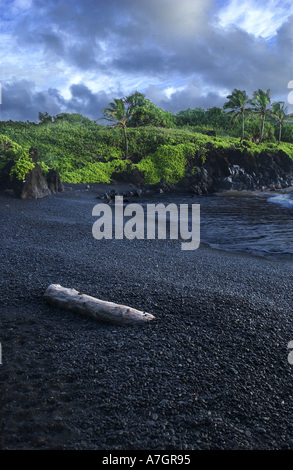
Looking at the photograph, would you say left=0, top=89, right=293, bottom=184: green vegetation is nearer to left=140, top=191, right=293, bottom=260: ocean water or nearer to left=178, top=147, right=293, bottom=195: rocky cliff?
left=178, top=147, right=293, bottom=195: rocky cliff

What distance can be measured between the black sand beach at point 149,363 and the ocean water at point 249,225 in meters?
4.68

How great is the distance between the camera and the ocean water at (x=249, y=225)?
1305 cm

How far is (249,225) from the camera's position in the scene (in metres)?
17.5

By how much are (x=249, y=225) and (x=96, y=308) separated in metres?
13.9

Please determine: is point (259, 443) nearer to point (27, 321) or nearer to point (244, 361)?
point (244, 361)

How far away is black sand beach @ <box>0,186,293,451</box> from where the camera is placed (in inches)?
134

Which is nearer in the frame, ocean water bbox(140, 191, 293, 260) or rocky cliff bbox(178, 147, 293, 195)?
ocean water bbox(140, 191, 293, 260)

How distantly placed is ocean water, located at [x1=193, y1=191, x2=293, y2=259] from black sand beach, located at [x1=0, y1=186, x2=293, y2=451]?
4.68 metres

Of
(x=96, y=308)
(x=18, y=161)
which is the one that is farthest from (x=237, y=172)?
(x=96, y=308)

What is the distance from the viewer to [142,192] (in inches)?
1196

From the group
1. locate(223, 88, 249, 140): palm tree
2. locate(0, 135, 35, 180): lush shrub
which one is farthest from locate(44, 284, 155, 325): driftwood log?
locate(223, 88, 249, 140): palm tree

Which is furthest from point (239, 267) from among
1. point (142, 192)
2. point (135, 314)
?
point (142, 192)

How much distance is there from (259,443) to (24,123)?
177 ft

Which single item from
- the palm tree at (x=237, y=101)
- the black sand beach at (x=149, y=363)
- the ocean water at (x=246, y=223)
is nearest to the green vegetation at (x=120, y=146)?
the palm tree at (x=237, y=101)
